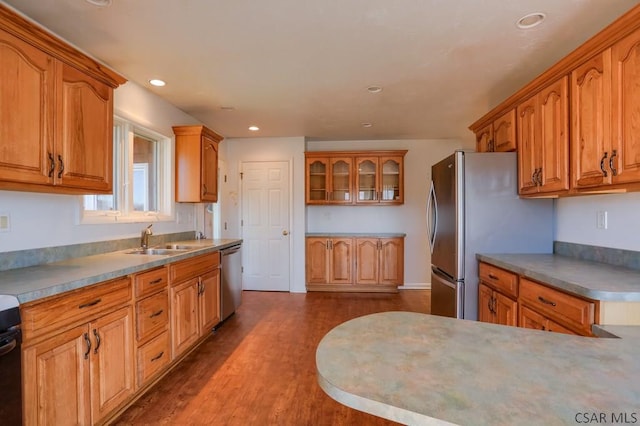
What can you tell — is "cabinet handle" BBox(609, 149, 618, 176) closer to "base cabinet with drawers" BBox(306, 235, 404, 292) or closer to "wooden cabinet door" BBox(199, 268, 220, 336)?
"wooden cabinet door" BBox(199, 268, 220, 336)

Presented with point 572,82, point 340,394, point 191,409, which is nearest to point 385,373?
point 340,394

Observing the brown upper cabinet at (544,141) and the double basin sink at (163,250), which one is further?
the double basin sink at (163,250)

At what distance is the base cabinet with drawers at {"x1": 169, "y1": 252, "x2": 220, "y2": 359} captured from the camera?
260 centimetres

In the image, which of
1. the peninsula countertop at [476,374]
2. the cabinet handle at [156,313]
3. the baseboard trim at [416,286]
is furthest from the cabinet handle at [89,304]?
the baseboard trim at [416,286]

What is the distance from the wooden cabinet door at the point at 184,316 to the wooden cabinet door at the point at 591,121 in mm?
2923

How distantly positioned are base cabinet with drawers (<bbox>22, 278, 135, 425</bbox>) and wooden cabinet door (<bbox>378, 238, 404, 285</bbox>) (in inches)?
143

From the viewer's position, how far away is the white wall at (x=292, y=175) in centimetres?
514

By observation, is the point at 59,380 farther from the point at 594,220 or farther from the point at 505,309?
the point at 594,220

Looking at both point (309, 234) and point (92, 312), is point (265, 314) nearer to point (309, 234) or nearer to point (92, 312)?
point (309, 234)

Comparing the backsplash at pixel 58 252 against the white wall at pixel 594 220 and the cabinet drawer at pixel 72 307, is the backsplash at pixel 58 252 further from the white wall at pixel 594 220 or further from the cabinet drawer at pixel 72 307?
the white wall at pixel 594 220

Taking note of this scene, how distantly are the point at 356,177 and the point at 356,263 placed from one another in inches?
52.1

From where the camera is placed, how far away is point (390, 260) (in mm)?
5031

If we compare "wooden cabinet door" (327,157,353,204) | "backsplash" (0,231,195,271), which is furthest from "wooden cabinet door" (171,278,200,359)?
"wooden cabinet door" (327,157,353,204)

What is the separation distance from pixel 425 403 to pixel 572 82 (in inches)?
93.2
